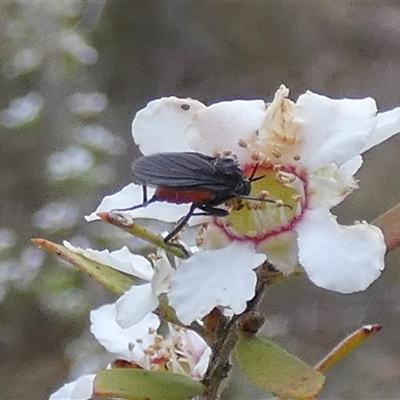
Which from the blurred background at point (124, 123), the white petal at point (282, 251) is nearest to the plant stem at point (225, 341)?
the white petal at point (282, 251)

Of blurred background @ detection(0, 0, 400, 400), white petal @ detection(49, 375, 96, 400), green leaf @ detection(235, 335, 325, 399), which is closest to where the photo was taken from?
green leaf @ detection(235, 335, 325, 399)

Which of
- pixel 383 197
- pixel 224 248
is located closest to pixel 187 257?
pixel 224 248

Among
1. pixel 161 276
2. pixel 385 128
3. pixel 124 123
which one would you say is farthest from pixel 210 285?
pixel 124 123

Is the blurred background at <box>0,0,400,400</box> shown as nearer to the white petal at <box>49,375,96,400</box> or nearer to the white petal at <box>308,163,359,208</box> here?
the white petal at <box>49,375,96,400</box>

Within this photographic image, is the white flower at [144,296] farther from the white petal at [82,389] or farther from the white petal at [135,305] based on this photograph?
the white petal at [82,389]

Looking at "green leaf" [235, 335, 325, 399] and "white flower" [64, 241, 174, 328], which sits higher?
"white flower" [64, 241, 174, 328]

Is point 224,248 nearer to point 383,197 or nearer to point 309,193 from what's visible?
point 309,193

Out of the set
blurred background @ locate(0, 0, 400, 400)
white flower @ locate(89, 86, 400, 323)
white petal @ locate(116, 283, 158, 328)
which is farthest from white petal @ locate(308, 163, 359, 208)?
blurred background @ locate(0, 0, 400, 400)
